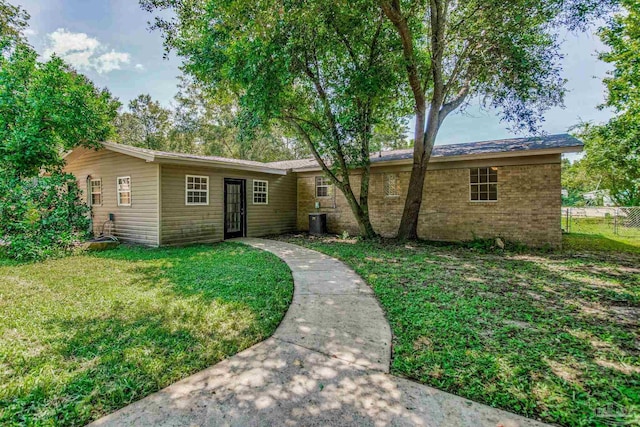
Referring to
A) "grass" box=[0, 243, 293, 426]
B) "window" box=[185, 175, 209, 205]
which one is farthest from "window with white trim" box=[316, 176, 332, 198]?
"grass" box=[0, 243, 293, 426]

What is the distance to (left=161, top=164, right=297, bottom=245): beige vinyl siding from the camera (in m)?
8.79

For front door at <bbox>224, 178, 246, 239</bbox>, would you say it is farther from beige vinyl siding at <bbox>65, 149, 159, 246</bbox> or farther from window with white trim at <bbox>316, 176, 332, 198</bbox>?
window with white trim at <bbox>316, 176, 332, 198</bbox>

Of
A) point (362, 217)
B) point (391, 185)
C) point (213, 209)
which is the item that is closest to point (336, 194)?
point (391, 185)

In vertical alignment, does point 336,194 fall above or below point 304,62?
below

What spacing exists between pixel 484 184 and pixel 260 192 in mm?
7639

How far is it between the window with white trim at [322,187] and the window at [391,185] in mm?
2311

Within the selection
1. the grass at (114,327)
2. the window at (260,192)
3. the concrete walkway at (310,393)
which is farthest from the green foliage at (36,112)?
the concrete walkway at (310,393)

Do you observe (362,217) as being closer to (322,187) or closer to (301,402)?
(322,187)

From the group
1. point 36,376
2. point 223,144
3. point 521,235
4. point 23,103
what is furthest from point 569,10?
point 223,144

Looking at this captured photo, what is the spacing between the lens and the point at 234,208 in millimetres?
10797

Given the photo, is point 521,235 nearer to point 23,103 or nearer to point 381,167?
point 381,167

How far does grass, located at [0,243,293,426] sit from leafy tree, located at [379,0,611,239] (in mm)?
6184

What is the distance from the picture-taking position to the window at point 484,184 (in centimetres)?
905

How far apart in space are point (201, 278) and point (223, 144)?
2254 cm
